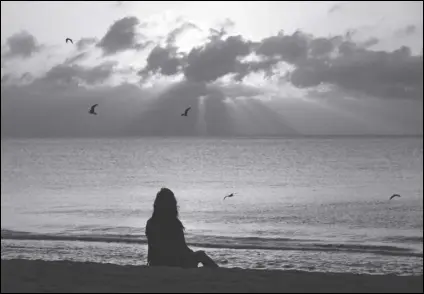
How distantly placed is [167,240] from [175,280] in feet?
6.30

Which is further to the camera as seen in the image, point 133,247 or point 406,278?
point 133,247

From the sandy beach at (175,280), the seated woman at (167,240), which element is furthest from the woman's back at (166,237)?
the sandy beach at (175,280)

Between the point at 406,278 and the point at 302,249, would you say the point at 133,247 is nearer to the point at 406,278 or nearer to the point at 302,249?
A: the point at 302,249

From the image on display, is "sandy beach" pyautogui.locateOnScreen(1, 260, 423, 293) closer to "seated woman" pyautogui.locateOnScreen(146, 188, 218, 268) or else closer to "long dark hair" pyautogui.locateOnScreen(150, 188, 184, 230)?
"seated woman" pyautogui.locateOnScreen(146, 188, 218, 268)

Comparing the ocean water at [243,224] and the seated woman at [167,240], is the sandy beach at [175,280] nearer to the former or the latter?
the seated woman at [167,240]

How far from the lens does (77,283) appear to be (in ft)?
20.2

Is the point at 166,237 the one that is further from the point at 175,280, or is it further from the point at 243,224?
the point at 243,224

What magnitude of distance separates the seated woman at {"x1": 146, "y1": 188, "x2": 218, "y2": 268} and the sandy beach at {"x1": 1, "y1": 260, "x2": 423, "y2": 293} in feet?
3.24

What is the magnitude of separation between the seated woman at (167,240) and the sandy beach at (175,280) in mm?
986

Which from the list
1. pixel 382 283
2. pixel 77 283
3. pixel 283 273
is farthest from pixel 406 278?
pixel 77 283

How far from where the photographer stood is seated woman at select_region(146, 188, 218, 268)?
813 cm

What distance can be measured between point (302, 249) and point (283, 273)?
13.8 meters

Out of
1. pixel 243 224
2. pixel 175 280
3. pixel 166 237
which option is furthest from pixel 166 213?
pixel 243 224

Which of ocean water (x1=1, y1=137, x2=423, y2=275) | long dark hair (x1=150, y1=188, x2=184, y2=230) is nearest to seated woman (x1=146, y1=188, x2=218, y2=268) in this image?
long dark hair (x1=150, y1=188, x2=184, y2=230)
